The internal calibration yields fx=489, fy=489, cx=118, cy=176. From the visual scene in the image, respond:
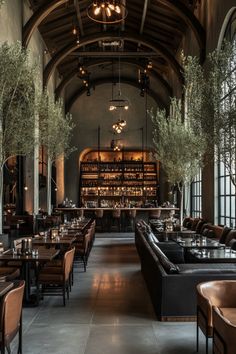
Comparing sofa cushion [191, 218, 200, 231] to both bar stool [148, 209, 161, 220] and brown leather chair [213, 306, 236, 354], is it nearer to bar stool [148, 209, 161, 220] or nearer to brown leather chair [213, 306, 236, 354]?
bar stool [148, 209, 161, 220]

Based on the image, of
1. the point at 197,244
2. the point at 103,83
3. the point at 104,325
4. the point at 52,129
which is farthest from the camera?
the point at 103,83

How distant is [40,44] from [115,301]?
1341cm

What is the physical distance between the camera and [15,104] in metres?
9.98

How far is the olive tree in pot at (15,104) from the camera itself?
9180 mm

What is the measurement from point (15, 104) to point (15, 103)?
0.02 meters

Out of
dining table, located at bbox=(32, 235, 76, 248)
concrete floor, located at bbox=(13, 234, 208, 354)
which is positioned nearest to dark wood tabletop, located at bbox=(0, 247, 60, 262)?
concrete floor, located at bbox=(13, 234, 208, 354)

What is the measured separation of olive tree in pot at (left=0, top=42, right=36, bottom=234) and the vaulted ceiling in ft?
16.2

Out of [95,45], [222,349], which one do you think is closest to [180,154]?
[95,45]

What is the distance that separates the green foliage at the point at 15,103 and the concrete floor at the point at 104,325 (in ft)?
10.0

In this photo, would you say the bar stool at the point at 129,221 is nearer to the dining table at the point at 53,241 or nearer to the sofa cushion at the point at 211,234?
the sofa cushion at the point at 211,234

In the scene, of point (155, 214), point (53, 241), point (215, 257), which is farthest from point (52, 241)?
point (155, 214)

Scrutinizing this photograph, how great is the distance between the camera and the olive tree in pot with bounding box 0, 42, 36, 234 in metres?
9.18

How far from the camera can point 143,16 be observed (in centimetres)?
1669

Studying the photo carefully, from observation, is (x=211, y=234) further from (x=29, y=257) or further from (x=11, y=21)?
(x=11, y=21)
